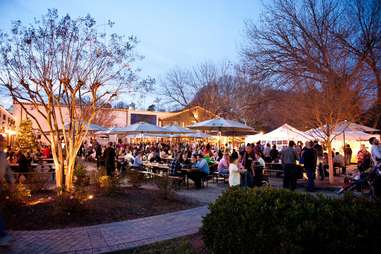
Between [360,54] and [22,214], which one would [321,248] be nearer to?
[22,214]

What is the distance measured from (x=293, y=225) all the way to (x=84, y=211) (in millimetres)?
5094

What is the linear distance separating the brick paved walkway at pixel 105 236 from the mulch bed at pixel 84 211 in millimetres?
429

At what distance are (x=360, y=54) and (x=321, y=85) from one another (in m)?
3.17

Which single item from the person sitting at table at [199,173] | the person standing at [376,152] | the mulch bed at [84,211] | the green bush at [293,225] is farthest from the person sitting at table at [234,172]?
the person standing at [376,152]

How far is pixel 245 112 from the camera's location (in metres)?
35.8

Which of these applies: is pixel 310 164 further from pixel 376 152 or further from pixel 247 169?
pixel 247 169

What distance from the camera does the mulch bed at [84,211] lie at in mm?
6606

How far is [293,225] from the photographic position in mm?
3500

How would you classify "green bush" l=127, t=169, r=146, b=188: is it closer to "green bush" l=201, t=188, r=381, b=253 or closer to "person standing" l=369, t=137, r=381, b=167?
"green bush" l=201, t=188, r=381, b=253

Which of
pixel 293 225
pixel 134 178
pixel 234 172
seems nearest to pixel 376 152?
pixel 234 172

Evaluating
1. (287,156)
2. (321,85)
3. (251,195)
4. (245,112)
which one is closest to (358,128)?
(321,85)

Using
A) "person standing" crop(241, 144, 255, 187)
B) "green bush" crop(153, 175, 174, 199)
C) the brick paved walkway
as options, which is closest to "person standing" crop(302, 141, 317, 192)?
"person standing" crop(241, 144, 255, 187)

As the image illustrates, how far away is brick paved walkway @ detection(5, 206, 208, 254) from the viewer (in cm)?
520

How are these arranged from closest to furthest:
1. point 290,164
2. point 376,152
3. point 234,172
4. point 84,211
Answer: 1. point 84,211
2. point 234,172
3. point 376,152
4. point 290,164
